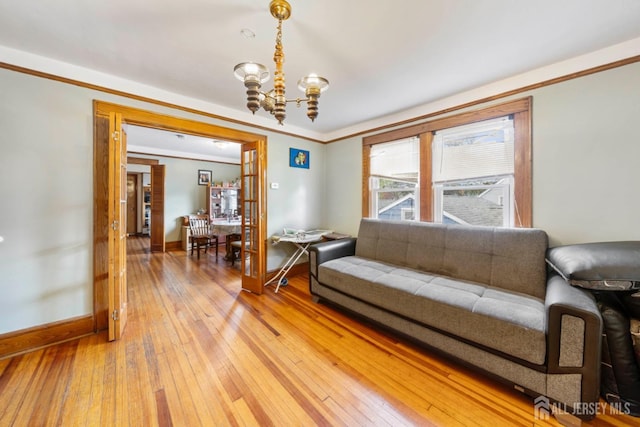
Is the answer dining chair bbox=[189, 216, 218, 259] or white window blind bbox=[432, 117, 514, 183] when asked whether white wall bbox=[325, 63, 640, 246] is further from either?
dining chair bbox=[189, 216, 218, 259]

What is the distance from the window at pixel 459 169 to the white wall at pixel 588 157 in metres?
0.11

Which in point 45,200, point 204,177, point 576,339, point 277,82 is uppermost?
point 204,177

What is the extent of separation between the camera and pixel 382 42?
1.79m

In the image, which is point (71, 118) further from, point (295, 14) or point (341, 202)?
point (341, 202)

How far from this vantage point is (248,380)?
1.62 meters

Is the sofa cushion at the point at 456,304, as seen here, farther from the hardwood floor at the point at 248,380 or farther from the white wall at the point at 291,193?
the white wall at the point at 291,193

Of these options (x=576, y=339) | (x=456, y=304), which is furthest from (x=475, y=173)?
(x=576, y=339)

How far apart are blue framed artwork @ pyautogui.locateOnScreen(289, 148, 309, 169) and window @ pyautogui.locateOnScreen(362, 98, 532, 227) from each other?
1.08 metres

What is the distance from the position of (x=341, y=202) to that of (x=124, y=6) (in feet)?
10.7

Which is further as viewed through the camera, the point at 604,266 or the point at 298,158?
the point at 298,158

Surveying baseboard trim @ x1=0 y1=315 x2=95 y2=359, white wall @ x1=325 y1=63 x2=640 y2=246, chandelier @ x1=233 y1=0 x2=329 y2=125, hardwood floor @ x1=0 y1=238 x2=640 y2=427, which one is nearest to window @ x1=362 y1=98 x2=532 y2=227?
white wall @ x1=325 y1=63 x2=640 y2=246

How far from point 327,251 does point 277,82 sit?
2.00 metres

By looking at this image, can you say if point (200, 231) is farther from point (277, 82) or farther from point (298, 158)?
point (277, 82)

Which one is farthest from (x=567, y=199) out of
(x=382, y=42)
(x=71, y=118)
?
(x=71, y=118)
